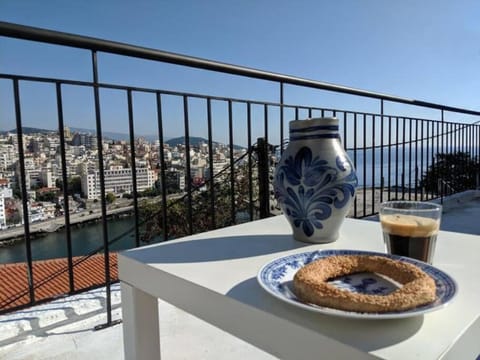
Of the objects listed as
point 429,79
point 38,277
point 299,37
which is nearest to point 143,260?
point 38,277

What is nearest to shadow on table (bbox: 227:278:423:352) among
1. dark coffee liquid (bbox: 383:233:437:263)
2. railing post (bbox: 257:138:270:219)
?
dark coffee liquid (bbox: 383:233:437:263)

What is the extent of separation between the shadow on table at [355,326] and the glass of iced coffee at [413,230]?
0.25 m

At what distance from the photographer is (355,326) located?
1.34 ft

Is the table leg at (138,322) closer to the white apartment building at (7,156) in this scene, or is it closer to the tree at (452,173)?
the white apartment building at (7,156)

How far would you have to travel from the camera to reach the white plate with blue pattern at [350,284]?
1.32ft

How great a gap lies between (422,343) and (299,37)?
863cm

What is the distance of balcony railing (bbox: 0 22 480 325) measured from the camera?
4.03ft

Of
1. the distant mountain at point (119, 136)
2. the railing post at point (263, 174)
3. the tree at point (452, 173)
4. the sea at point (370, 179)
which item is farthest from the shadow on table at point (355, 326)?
the tree at point (452, 173)

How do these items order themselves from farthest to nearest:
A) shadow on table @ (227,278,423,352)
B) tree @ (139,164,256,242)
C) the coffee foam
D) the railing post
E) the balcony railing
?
tree @ (139,164,256,242), the railing post, the balcony railing, the coffee foam, shadow on table @ (227,278,423,352)

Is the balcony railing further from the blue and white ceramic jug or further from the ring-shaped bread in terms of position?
the ring-shaped bread

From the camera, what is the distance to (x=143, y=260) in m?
0.71

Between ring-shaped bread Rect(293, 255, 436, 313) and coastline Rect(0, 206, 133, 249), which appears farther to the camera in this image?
coastline Rect(0, 206, 133, 249)

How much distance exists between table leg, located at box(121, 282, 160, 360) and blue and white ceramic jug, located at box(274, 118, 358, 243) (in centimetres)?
40

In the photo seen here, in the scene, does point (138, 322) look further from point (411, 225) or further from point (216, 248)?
point (411, 225)
